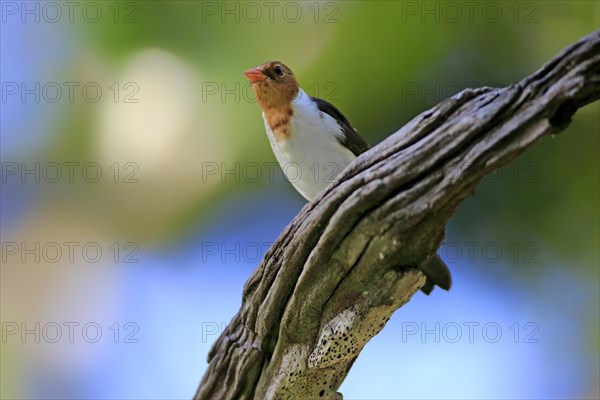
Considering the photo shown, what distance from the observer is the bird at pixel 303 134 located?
10.2 feet

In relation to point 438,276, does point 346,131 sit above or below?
above

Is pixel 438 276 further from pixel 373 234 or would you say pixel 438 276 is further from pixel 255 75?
pixel 255 75

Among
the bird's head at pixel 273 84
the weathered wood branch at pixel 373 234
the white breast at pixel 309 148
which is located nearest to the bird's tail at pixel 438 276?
the weathered wood branch at pixel 373 234

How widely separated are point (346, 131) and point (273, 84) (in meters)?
0.36

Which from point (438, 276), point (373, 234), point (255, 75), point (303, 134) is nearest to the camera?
point (373, 234)

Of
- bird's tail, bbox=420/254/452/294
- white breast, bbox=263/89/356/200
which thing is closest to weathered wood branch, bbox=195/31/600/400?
bird's tail, bbox=420/254/452/294

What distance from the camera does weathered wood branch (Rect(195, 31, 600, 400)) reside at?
5.32 feet

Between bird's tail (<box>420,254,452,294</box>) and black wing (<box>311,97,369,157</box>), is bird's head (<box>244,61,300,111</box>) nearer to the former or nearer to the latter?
black wing (<box>311,97,369,157</box>)

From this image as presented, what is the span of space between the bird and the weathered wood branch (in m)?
0.93

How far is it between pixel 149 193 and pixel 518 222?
4.67ft

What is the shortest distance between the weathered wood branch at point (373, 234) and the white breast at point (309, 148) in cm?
93

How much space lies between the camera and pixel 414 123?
1.82 metres

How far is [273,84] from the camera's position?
3080mm

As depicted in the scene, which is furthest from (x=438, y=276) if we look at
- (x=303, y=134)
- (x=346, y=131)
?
(x=303, y=134)
